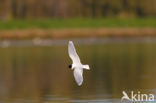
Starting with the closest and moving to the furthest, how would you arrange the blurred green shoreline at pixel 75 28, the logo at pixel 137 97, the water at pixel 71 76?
1. the logo at pixel 137 97
2. the water at pixel 71 76
3. the blurred green shoreline at pixel 75 28

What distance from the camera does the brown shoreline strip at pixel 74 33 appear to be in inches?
1722

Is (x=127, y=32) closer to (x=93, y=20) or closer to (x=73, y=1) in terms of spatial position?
(x=93, y=20)

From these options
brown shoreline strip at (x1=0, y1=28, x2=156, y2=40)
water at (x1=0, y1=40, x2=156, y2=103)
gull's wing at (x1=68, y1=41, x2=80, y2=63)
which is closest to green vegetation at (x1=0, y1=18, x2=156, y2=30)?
brown shoreline strip at (x1=0, y1=28, x2=156, y2=40)

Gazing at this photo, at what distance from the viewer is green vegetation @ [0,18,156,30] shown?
46000mm

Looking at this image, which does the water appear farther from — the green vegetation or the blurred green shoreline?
the green vegetation

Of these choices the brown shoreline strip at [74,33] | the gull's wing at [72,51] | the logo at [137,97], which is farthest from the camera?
the brown shoreline strip at [74,33]

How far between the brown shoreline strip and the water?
994cm

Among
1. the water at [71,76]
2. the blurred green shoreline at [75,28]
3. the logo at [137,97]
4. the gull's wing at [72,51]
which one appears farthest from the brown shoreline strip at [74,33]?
the gull's wing at [72,51]

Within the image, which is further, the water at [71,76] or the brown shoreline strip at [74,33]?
the brown shoreline strip at [74,33]

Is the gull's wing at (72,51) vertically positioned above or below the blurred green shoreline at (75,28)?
above

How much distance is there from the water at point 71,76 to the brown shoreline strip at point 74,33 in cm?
994

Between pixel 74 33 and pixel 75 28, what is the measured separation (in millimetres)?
1347

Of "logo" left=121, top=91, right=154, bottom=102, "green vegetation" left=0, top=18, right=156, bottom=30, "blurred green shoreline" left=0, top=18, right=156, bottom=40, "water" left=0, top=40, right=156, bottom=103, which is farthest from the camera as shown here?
"green vegetation" left=0, top=18, right=156, bottom=30

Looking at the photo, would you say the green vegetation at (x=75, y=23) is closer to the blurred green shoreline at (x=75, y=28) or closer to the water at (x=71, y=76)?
the blurred green shoreline at (x=75, y=28)
